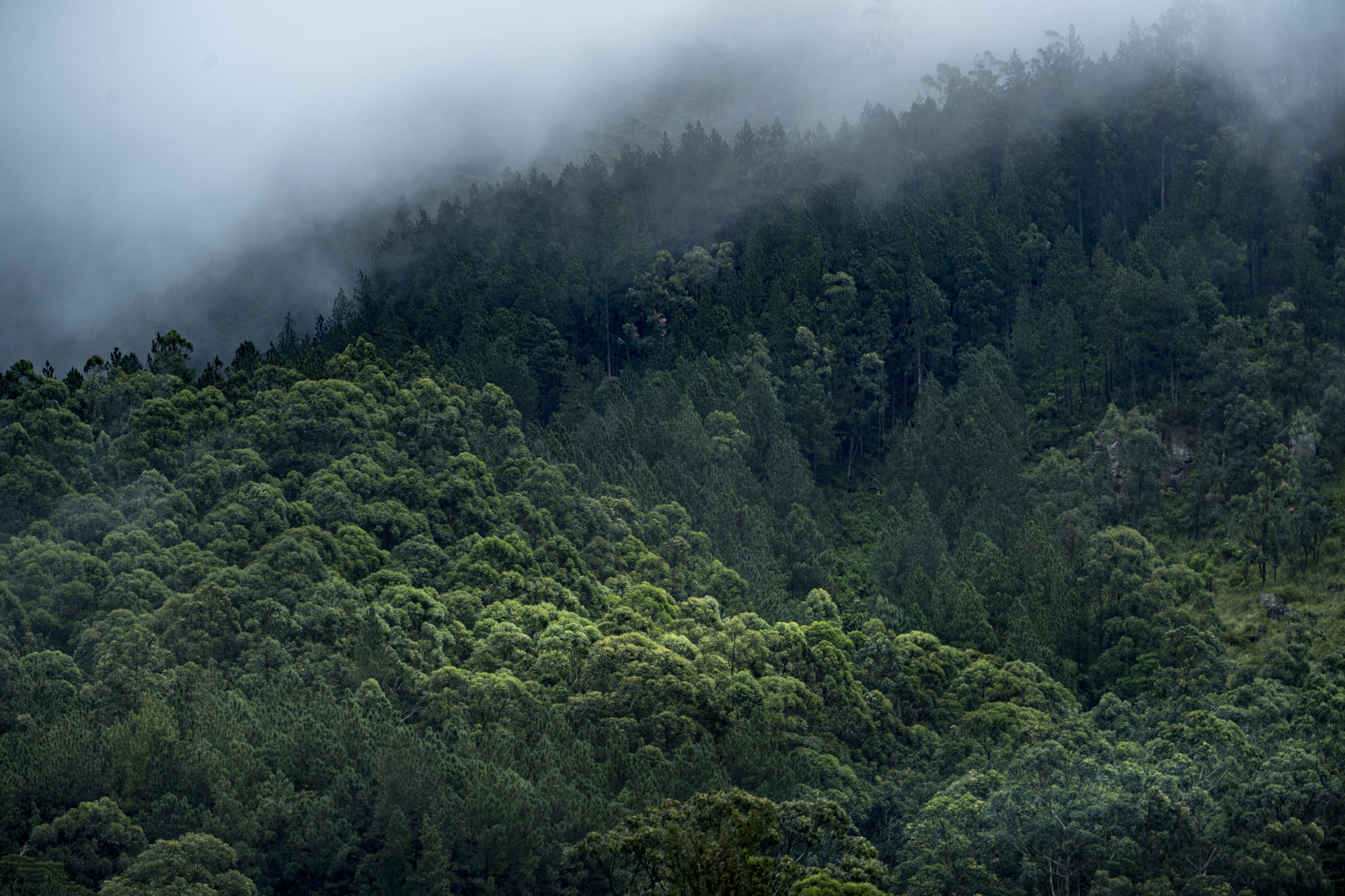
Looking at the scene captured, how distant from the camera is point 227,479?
316ft

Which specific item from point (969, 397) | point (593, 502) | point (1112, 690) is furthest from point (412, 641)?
point (969, 397)

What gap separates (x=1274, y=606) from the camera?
92938 millimetres

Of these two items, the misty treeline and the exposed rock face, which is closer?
the misty treeline

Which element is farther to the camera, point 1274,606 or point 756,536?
point 756,536

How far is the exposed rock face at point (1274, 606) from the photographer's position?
92375mm

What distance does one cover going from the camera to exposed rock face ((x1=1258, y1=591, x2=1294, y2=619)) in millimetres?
92375

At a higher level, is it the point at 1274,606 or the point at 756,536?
the point at 756,536

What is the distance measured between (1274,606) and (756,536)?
1364 inches

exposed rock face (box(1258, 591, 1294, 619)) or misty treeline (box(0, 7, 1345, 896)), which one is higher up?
misty treeline (box(0, 7, 1345, 896))

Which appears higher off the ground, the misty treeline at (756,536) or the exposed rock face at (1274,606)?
the misty treeline at (756,536)

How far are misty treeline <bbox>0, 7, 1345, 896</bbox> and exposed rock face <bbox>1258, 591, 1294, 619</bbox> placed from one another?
171 millimetres

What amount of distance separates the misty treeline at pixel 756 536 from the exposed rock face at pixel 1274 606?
171 millimetres

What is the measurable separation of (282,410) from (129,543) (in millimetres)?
20986

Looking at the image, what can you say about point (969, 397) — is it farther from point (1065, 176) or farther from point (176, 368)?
point (176, 368)
